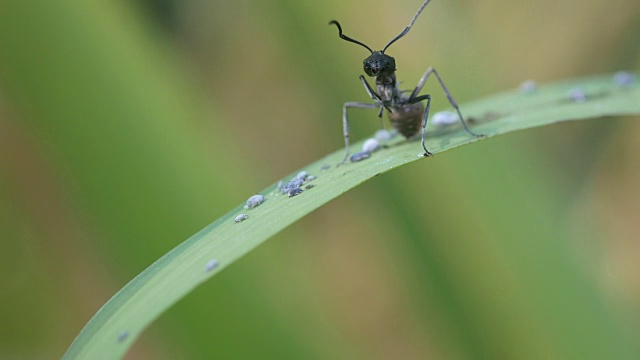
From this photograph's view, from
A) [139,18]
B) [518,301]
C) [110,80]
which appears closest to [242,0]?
[139,18]

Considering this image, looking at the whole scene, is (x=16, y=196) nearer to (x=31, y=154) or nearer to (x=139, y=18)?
(x=31, y=154)

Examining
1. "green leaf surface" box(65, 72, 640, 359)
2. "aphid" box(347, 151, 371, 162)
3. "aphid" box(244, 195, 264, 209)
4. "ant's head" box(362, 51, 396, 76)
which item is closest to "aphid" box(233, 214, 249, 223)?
"green leaf surface" box(65, 72, 640, 359)

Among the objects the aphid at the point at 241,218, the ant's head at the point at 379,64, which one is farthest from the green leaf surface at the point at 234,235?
the ant's head at the point at 379,64

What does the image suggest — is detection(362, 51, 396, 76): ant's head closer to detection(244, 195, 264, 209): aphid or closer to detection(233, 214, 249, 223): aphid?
detection(244, 195, 264, 209): aphid

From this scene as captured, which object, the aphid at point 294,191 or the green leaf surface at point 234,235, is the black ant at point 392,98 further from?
the aphid at point 294,191

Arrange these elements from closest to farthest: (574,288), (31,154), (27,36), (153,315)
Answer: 1. (153,315)
2. (27,36)
3. (574,288)
4. (31,154)

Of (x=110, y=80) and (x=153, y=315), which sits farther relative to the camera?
(x=110, y=80)
